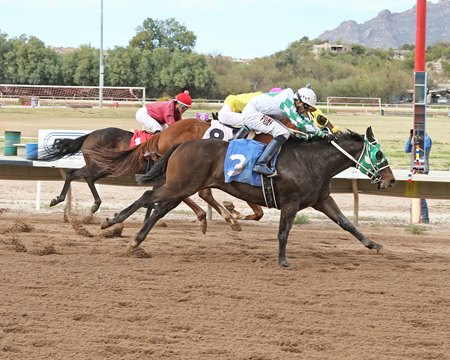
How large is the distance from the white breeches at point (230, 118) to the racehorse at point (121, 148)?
0.38 meters

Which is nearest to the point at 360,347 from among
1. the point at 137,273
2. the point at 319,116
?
the point at 137,273

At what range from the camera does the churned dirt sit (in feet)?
19.3

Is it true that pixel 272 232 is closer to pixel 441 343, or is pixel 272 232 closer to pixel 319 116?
pixel 319 116

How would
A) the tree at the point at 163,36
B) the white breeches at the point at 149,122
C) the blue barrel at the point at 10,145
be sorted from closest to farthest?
1. the white breeches at the point at 149,122
2. the blue barrel at the point at 10,145
3. the tree at the point at 163,36

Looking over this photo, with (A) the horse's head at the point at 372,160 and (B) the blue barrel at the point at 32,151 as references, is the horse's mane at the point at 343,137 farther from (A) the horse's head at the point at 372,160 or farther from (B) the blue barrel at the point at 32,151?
(B) the blue barrel at the point at 32,151

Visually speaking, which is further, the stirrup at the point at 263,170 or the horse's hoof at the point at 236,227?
the horse's hoof at the point at 236,227

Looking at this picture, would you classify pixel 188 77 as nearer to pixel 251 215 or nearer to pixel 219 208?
pixel 251 215

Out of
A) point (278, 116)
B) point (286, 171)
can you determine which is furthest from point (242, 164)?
point (278, 116)

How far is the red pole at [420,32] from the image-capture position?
41.5ft

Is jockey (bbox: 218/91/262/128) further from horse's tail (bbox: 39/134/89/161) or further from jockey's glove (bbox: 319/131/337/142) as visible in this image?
horse's tail (bbox: 39/134/89/161)

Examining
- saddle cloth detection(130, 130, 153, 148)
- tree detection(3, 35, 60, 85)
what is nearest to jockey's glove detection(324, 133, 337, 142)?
saddle cloth detection(130, 130, 153, 148)

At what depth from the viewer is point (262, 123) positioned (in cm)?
942

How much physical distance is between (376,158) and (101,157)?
3.65 meters

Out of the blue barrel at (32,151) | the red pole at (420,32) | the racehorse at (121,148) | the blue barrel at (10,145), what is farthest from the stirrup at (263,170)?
the blue barrel at (10,145)
